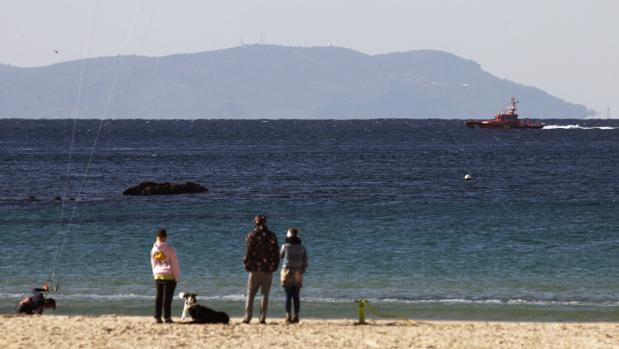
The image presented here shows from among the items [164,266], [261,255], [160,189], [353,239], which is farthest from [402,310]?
[160,189]

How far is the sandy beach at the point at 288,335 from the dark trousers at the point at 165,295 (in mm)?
301

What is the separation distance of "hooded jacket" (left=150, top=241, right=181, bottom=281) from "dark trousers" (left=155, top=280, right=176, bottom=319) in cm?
15

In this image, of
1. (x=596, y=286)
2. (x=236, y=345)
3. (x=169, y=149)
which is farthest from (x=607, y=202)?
(x=169, y=149)

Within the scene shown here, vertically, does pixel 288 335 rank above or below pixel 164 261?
below

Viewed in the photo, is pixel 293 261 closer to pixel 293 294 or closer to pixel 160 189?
pixel 293 294

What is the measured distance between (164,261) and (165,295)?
2.44 feet

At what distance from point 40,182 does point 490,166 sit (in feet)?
132

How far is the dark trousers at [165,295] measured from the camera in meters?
21.6

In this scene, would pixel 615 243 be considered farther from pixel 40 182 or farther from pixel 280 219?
pixel 40 182

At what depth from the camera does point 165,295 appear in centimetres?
2175

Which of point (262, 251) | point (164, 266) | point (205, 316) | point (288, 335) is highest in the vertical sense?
point (262, 251)

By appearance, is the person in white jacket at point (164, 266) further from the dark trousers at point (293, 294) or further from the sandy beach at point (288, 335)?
the dark trousers at point (293, 294)

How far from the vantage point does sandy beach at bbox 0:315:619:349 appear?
19.8 meters

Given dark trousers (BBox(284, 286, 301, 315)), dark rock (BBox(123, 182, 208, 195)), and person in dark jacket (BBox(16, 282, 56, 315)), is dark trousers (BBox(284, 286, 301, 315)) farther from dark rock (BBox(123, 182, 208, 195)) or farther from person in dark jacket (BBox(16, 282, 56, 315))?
dark rock (BBox(123, 182, 208, 195))
